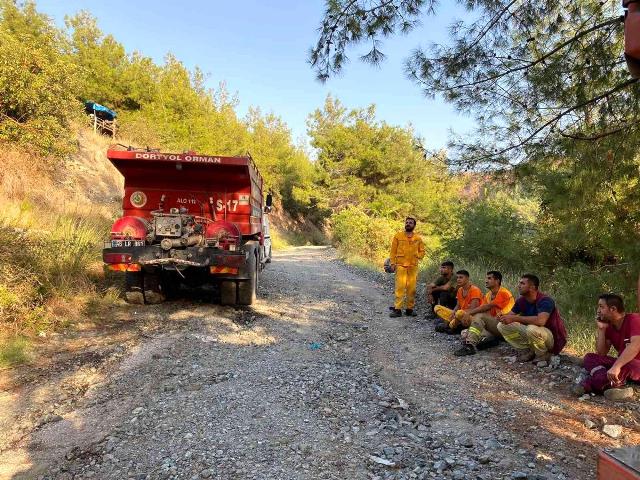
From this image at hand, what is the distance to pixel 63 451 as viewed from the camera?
2.90 m

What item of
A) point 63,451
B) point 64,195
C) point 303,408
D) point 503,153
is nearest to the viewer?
point 63,451

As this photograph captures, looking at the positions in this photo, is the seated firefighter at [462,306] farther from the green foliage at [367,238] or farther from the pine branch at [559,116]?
the green foliage at [367,238]

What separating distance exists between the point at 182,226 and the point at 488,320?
4.47 m

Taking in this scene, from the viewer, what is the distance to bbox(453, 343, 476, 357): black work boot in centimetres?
507

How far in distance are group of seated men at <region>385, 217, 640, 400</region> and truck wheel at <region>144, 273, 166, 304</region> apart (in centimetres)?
375

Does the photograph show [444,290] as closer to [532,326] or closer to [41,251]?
[532,326]

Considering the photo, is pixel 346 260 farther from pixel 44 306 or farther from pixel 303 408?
pixel 303 408

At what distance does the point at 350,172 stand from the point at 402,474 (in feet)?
93.0

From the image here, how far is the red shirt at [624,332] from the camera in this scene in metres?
3.77

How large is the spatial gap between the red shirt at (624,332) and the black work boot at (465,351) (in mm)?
1460

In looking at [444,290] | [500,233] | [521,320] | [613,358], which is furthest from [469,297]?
[500,233]

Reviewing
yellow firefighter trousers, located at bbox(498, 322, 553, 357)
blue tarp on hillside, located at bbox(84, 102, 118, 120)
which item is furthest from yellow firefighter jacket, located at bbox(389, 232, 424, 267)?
blue tarp on hillside, located at bbox(84, 102, 118, 120)

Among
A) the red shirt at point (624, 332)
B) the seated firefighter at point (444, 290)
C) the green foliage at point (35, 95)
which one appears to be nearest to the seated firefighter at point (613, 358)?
the red shirt at point (624, 332)

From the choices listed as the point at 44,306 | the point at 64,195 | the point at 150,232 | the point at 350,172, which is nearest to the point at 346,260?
the point at 64,195
